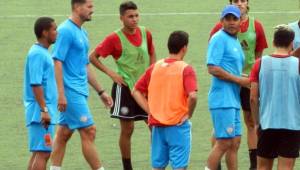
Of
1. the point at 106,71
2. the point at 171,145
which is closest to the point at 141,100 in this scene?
the point at 171,145

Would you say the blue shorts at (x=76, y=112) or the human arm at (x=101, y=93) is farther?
the human arm at (x=101, y=93)

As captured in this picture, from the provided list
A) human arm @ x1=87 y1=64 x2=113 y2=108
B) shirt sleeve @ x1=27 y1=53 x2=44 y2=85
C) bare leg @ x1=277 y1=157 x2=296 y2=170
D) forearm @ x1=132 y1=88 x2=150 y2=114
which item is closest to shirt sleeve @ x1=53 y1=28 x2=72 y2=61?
human arm @ x1=87 y1=64 x2=113 y2=108

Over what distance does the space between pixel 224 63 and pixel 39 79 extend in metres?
2.01

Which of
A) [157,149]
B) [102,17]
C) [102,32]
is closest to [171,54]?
[157,149]

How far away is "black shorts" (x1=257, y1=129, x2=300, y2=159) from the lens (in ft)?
35.9

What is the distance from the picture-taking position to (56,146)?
1248cm

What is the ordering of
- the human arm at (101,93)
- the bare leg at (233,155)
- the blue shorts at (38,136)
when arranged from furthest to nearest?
the human arm at (101,93) → the bare leg at (233,155) → the blue shorts at (38,136)

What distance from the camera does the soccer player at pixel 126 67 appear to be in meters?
13.0

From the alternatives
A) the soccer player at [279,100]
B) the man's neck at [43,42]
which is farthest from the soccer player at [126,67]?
the soccer player at [279,100]

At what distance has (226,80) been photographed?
11.9 metres

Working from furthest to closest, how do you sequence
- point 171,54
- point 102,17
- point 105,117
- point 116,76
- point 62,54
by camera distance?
point 102,17 < point 105,117 < point 116,76 < point 62,54 < point 171,54

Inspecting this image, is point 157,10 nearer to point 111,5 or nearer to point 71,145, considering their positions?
point 111,5

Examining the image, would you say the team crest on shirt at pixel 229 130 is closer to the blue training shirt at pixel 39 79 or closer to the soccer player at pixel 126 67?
the soccer player at pixel 126 67

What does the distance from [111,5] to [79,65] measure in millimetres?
11647
